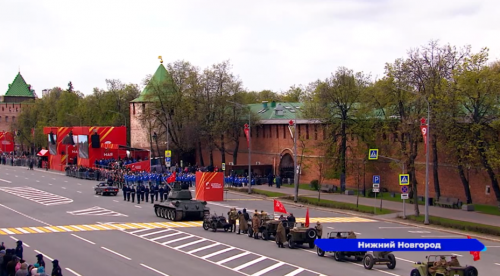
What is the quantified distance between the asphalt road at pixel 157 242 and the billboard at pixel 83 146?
27.8m

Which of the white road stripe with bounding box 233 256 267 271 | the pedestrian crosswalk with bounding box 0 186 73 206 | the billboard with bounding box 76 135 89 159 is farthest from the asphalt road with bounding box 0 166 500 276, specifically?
the billboard with bounding box 76 135 89 159

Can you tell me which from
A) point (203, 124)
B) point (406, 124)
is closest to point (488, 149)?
point (406, 124)

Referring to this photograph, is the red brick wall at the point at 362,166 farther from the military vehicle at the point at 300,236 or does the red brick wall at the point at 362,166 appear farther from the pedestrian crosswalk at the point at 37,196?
the pedestrian crosswalk at the point at 37,196

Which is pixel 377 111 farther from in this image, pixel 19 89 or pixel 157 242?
pixel 19 89

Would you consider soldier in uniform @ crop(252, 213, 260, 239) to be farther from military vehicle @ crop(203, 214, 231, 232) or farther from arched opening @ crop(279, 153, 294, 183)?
arched opening @ crop(279, 153, 294, 183)

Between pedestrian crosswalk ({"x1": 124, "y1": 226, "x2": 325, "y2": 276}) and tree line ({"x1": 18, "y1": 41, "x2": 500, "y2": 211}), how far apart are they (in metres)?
17.6

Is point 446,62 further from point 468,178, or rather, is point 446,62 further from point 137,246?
point 137,246

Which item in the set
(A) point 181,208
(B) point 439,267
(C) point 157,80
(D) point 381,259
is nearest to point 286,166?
(C) point 157,80

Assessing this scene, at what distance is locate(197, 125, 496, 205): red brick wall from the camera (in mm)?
49341

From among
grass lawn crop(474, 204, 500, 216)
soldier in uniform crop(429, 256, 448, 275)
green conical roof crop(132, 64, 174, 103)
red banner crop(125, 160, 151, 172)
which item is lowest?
soldier in uniform crop(429, 256, 448, 275)

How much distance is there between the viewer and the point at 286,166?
7100cm

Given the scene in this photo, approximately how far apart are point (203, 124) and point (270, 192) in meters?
21.3

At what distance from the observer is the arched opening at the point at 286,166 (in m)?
70.5

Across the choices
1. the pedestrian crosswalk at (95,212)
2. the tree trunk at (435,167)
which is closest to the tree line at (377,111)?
the tree trunk at (435,167)
